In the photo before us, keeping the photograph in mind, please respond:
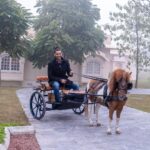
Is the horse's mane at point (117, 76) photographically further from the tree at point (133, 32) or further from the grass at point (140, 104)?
the tree at point (133, 32)

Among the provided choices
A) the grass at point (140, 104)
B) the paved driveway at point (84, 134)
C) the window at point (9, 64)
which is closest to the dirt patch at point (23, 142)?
the paved driveway at point (84, 134)

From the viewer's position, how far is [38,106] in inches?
434

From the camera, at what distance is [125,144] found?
7980 mm

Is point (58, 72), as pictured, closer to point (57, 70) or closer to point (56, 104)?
point (57, 70)

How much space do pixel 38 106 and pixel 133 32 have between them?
24025 mm

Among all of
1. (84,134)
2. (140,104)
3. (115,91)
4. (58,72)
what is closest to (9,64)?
(140,104)

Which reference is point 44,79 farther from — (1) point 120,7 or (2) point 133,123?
(1) point 120,7

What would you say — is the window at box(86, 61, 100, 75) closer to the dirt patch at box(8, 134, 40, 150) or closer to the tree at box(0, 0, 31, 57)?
the tree at box(0, 0, 31, 57)

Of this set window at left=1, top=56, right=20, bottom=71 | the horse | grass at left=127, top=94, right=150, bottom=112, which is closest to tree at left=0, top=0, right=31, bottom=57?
window at left=1, top=56, right=20, bottom=71

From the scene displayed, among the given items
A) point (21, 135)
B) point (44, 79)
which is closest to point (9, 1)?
point (44, 79)

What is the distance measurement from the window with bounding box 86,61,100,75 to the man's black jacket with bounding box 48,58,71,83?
2270 centimetres

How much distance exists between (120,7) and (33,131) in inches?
1052

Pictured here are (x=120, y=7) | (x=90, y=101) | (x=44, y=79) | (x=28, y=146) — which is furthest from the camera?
(x=120, y=7)

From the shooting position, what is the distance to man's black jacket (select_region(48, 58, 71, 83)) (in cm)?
1079
